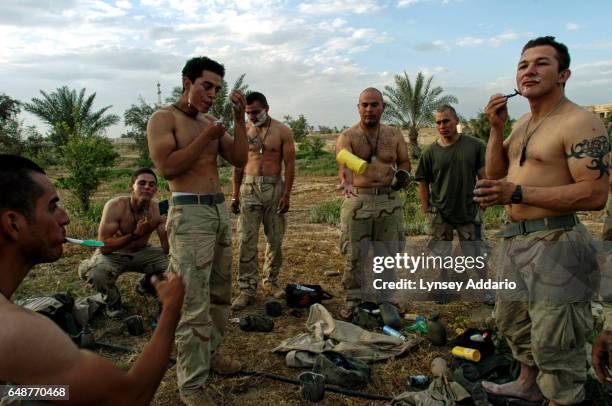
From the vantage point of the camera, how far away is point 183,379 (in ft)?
10.8

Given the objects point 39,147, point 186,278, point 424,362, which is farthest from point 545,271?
point 39,147

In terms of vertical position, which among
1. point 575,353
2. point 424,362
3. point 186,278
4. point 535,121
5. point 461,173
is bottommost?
point 424,362

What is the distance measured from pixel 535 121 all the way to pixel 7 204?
298 cm

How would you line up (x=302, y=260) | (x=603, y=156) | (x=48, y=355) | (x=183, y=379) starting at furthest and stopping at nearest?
(x=302, y=260) → (x=183, y=379) → (x=603, y=156) → (x=48, y=355)

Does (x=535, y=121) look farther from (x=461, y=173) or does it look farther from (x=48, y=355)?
(x=48, y=355)

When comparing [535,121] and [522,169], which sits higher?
[535,121]

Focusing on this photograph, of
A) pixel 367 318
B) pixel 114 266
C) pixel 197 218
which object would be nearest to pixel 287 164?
pixel 367 318

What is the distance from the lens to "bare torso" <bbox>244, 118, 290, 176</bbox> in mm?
5824

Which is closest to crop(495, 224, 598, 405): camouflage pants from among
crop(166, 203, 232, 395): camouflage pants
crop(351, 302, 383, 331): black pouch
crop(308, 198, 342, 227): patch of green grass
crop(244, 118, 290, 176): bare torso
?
crop(351, 302, 383, 331): black pouch

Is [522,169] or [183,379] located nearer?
[522,169]

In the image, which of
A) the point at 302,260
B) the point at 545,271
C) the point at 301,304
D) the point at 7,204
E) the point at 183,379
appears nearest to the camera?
the point at 7,204

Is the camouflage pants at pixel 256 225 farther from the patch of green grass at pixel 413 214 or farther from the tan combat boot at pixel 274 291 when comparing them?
the patch of green grass at pixel 413 214

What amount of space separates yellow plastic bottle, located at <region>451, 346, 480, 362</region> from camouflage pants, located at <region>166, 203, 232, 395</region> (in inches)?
81.4

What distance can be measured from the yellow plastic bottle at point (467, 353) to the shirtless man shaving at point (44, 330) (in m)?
2.79
